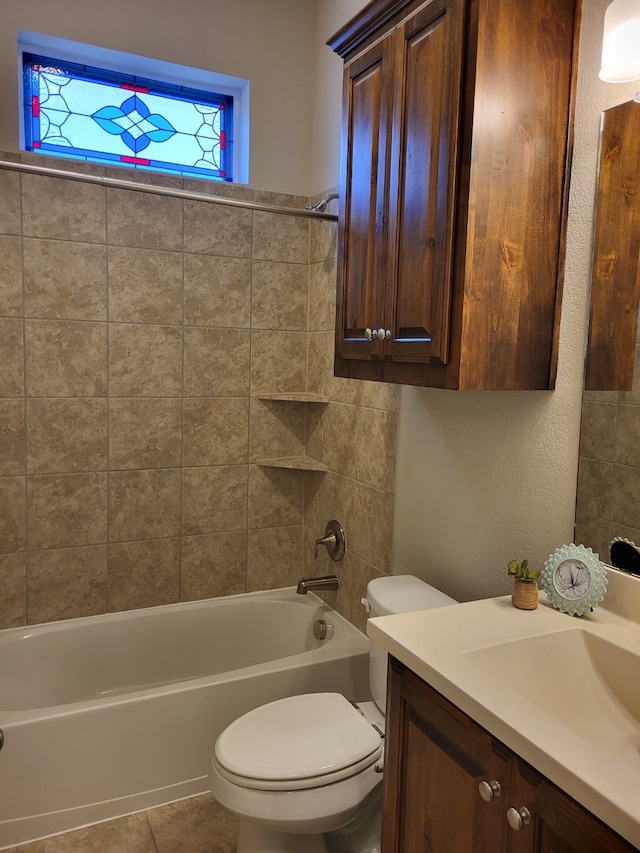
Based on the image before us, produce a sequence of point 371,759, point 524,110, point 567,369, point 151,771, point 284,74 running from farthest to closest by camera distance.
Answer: point 284,74 → point 151,771 → point 371,759 → point 567,369 → point 524,110

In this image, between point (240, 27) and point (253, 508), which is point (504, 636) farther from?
point (240, 27)

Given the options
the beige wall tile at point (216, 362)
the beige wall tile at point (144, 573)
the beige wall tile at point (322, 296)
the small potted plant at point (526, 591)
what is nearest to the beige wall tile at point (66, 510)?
the beige wall tile at point (144, 573)

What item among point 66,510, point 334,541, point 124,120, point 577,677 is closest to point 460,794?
point 577,677

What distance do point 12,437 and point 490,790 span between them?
2096 mm

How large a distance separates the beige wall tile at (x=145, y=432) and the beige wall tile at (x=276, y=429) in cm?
34

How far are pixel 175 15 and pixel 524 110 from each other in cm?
181

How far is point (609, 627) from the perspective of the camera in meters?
1.33

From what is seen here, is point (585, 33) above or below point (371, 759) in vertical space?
above

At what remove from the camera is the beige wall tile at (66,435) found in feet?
8.12

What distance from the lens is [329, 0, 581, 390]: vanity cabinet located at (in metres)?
1.38

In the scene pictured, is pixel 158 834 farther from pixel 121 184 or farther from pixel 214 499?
pixel 121 184

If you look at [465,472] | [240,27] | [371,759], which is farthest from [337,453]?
[240,27]

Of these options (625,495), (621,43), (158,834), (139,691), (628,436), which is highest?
(621,43)

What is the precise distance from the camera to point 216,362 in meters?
2.75
